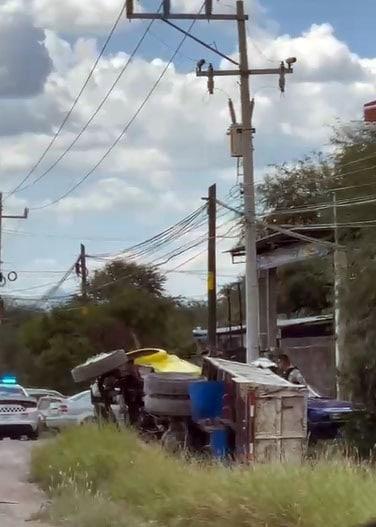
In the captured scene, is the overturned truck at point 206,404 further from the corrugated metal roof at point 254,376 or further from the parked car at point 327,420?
the parked car at point 327,420

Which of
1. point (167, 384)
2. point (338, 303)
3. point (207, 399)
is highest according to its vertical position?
point (338, 303)

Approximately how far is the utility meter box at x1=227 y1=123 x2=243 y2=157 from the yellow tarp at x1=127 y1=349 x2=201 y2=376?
19.1 feet

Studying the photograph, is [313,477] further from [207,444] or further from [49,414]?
[49,414]

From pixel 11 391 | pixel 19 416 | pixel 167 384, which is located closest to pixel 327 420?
pixel 167 384

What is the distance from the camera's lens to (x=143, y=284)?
65375 millimetres

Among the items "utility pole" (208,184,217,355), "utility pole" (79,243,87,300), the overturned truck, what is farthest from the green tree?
the overturned truck

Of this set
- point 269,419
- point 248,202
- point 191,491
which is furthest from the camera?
point 248,202

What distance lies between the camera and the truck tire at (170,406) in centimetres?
1903

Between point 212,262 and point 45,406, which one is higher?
point 212,262

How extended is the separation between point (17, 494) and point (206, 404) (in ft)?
11.1

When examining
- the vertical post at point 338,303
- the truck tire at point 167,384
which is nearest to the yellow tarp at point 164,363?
the truck tire at point 167,384

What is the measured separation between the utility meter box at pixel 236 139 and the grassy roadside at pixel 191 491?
11913mm

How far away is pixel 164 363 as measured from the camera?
23.6 meters

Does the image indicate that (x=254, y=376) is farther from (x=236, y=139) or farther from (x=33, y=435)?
(x=33, y=435)
